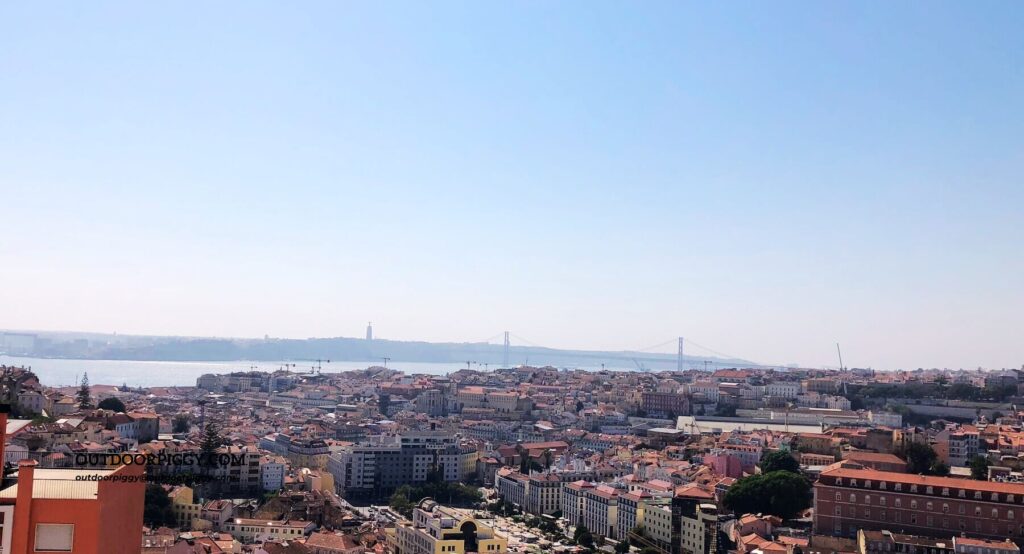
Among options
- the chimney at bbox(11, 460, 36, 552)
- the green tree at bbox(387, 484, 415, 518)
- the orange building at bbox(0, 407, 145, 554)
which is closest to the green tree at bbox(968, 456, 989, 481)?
the green tree at bbox(387, 484, 415, 518)

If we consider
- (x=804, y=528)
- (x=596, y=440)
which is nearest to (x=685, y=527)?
(x=804, y=528)

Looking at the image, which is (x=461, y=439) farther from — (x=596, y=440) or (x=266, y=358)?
(x=266, y=358)

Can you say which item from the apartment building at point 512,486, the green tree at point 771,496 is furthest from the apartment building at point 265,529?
the green tree at point 771,496

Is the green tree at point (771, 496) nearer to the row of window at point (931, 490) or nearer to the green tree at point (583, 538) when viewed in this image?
the row of window at point (931, 490)

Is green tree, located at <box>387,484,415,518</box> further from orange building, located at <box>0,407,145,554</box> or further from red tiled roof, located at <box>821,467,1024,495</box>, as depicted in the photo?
orange building, located at <box>0,407,145,554</box>

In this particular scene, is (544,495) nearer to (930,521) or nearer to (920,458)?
(930,521)

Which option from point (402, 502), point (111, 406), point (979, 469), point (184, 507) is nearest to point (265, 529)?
point (184, 507)

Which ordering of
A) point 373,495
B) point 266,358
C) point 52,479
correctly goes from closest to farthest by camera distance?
point 52,479 → point 373,495 → point 266,358
